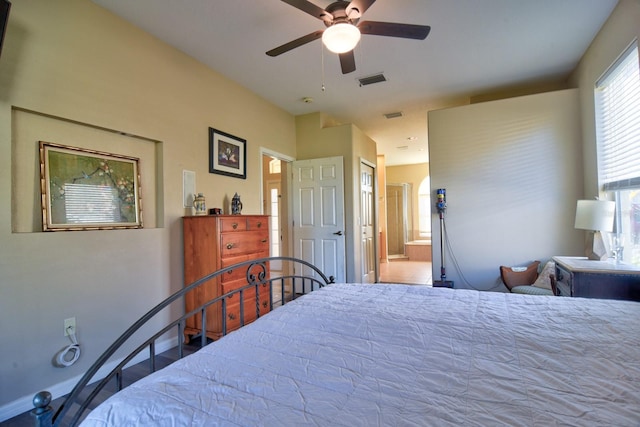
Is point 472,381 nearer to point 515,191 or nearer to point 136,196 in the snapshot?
point 136,196

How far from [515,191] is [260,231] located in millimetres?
3081

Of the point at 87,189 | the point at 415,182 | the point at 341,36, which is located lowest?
the point at 87,189

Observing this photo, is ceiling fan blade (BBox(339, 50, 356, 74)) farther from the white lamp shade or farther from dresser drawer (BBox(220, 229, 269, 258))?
the white lamp shade

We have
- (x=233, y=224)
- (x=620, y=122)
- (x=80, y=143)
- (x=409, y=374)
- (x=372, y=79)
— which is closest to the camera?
(x=409, y=374)

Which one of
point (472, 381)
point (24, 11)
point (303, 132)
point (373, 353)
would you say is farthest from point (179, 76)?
point (472, 381)

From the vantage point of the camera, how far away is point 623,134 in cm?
259

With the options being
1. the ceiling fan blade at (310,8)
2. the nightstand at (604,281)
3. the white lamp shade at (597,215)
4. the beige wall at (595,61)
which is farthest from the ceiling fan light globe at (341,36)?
the white lamp shade at (597,215)

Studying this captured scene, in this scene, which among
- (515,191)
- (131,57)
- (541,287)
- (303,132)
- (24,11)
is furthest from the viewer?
(303,132)

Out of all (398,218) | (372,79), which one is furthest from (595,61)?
(398,218)

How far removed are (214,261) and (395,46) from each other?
2.63m

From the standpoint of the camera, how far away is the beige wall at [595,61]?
2266 millimetres

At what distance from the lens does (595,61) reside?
2.89 metres

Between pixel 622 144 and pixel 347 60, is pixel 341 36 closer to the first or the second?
pixel 347 60

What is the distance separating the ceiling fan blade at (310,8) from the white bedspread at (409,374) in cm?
177
